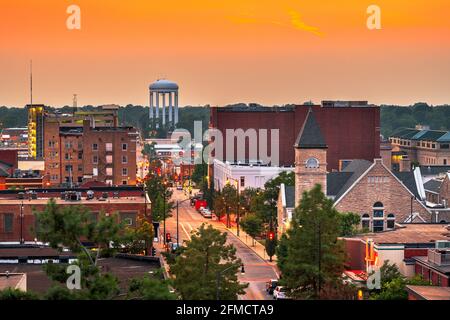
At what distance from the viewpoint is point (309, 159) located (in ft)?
292

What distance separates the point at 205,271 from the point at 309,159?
37741mm

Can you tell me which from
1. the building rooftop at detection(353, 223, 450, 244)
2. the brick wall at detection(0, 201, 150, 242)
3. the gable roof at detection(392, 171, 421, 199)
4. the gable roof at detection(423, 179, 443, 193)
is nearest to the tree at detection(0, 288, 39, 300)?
the building rooftop at detection(353, 223, 450, 244)

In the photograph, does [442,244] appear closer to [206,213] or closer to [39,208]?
[39,208]

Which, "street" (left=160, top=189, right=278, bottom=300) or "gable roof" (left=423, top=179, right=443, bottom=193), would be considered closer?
"street" (left=160, top=189, right=278, bottom=300)

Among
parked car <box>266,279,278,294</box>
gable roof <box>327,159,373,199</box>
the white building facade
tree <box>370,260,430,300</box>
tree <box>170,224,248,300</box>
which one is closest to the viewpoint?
tree <box>170,224,248,300</box>

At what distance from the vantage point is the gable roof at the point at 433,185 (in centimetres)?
10282

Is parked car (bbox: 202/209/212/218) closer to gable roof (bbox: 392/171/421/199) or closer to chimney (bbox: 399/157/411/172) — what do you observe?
gable roof (bbox: 392/171/421/199)

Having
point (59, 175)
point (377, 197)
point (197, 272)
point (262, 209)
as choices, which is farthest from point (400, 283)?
point (59, 175)

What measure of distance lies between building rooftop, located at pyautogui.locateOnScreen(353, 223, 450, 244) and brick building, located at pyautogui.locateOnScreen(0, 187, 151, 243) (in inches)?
626

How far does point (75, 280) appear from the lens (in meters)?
38.4

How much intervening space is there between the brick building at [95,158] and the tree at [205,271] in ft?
257

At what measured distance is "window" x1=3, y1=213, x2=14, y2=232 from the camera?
8031cm

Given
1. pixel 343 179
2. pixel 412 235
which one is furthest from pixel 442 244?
pixel 343 179

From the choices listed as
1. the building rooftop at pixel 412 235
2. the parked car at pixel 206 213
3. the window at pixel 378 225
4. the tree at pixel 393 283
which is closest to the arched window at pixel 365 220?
the window at pixel 378 225
